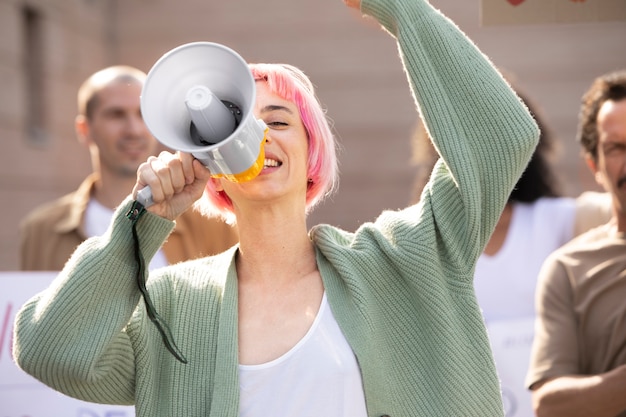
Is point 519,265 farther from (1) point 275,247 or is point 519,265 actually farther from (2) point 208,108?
(2) point 208,108

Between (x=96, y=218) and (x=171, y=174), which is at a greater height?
(x=171, y=174)

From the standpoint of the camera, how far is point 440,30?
94.0 inches

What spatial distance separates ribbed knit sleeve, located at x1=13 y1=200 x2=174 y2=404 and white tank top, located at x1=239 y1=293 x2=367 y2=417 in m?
0.31

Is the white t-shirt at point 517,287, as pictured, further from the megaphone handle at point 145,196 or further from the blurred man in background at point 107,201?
the megaphone handle at point 145,196

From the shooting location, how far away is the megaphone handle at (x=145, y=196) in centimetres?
224

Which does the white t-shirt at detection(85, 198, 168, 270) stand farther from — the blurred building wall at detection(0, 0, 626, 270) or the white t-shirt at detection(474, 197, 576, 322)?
the blurred building wall at detection(0, 0, 626, 270)

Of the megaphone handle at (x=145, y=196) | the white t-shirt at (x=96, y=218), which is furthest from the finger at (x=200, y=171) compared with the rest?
the white t-shirt at (x=96, y=218)

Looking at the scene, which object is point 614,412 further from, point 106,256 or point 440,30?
point 106,256

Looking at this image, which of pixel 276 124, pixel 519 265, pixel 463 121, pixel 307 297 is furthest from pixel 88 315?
pixel 519 265

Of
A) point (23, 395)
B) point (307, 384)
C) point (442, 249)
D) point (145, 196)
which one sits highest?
point (145, 196)

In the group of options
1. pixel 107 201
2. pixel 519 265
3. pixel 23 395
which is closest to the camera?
pixel 23 395

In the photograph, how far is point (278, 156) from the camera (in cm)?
246

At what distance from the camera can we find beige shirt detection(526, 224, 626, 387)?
308cm

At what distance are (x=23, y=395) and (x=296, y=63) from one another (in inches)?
379
